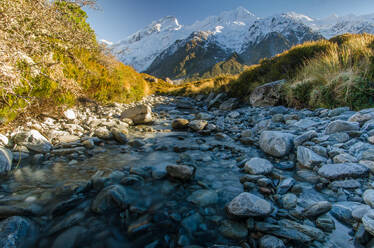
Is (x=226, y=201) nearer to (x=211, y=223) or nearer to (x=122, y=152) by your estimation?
(x=211, y=223)

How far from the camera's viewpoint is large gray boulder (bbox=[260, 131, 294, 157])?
117 inches

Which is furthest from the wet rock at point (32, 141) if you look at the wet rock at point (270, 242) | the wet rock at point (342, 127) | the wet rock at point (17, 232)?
the wet rock at point (342, 127)

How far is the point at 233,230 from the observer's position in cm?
153

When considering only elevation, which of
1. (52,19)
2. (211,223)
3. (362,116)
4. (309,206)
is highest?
(52,19)

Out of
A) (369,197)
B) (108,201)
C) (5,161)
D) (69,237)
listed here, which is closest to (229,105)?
(369,197)

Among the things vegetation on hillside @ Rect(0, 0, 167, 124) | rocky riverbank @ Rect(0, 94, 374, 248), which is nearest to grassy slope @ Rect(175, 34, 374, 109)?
rocky riverbank @ Rect(0, 94, 374, 248)

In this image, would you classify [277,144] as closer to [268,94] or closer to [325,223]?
[325,223]

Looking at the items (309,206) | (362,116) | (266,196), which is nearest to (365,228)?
(309,206)

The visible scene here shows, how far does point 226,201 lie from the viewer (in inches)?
77.5

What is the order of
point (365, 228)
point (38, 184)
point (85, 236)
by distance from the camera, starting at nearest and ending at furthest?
point (365, 228) < point (85, 236) < point (38, 184)

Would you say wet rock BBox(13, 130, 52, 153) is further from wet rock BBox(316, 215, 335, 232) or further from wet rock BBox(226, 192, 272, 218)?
wet rock BBox(316, 215, 335, 232)

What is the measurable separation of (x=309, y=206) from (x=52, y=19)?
5482mm

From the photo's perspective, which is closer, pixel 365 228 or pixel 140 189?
pixel 365 228

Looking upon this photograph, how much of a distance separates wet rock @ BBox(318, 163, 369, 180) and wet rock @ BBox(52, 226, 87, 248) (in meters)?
2.69
